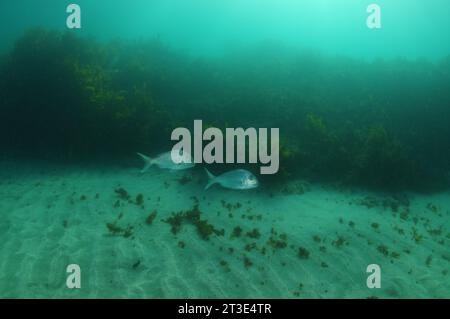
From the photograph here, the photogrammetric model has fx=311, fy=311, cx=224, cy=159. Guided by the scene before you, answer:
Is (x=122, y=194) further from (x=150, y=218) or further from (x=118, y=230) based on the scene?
(x=118, y=230)

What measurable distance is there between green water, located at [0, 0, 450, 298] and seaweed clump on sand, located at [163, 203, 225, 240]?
0.04m

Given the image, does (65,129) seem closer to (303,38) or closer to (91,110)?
(91,110)

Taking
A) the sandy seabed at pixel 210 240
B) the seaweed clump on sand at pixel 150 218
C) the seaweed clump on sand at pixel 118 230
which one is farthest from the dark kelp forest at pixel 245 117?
the seaweed clump on sand at pixel 118 230

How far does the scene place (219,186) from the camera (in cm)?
1119

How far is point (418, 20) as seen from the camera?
2785 inches

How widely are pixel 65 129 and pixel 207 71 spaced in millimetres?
14200

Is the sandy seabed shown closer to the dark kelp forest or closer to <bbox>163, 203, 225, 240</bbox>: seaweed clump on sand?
<bbox>163, 203, 225, 240</bbox>: seaweed clump on sand

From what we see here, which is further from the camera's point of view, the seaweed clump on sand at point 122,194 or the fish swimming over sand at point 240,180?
the seaweed clump on sand at point 122,194

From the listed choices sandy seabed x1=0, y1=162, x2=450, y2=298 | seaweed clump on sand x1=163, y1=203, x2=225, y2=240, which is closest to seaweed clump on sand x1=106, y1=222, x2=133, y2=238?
sandy seabed x1=0, y1=162, x2=450, y2=298

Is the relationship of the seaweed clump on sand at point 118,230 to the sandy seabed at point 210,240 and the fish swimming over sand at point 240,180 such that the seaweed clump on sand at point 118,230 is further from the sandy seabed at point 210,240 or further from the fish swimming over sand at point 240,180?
the fish swimming over sand at point 240,180

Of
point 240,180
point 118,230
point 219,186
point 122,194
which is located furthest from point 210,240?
point 122,194

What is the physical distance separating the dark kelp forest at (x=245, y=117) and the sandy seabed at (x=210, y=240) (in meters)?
1.38

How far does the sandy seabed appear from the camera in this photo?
20.0ft

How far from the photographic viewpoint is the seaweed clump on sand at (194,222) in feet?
25.8
